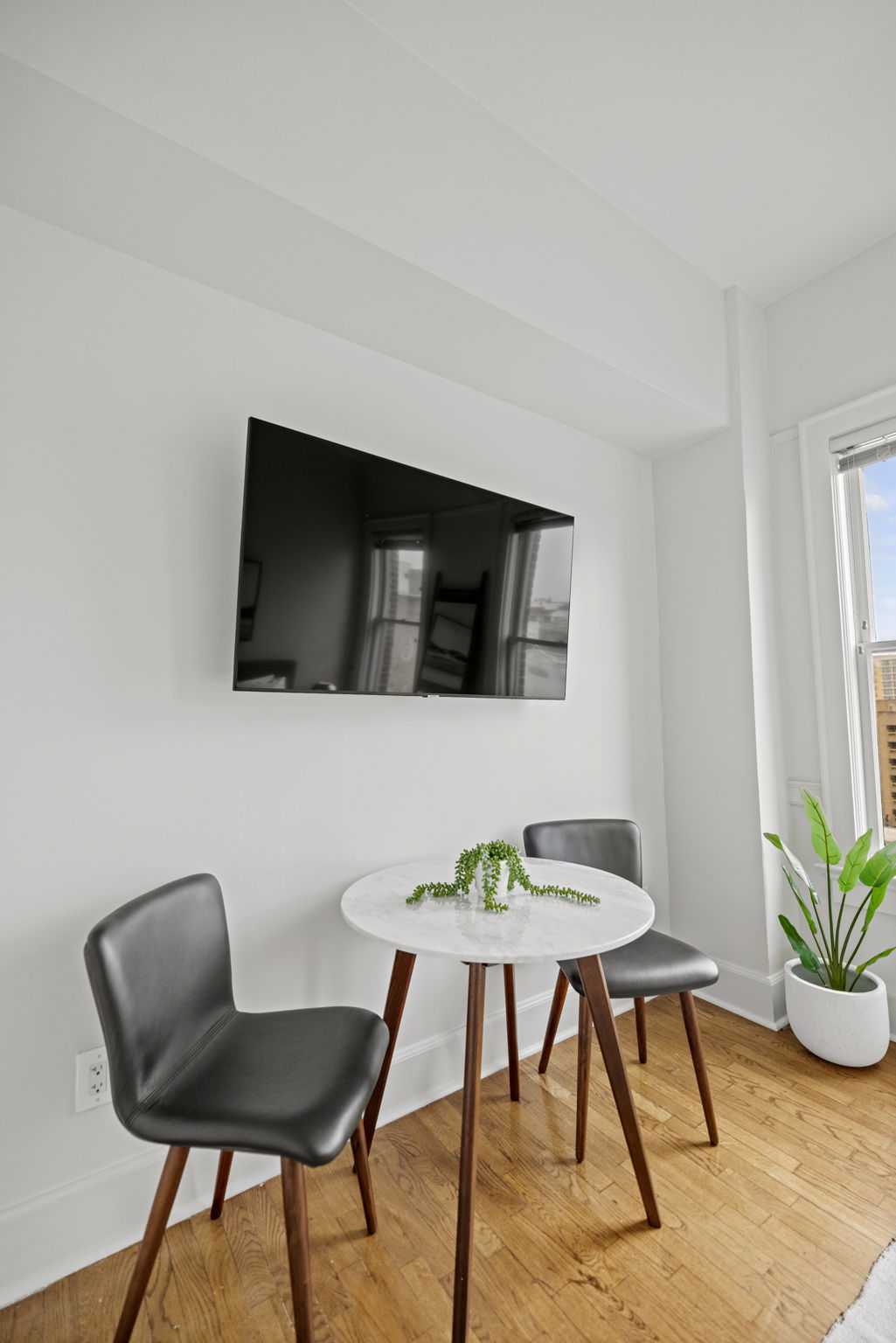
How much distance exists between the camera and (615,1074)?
1515mm

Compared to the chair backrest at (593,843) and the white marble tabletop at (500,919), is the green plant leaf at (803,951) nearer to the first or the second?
the chair backrest at (593,843)

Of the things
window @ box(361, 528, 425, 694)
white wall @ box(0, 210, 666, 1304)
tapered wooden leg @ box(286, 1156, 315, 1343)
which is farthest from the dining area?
window @ box(361, 528, 425, 694)

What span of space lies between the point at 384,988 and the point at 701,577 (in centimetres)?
212

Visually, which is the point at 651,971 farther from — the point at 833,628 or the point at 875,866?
the point at 833,628

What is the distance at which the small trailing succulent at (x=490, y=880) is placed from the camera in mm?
1675

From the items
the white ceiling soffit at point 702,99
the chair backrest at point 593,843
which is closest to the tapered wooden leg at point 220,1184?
the chair backrest at point 593,843

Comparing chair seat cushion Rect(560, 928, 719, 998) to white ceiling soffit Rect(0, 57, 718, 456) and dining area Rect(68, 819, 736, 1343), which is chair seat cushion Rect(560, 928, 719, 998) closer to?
dining area Rect(68, 819, 736, 1343)

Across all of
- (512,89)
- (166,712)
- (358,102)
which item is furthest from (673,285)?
(166,712)

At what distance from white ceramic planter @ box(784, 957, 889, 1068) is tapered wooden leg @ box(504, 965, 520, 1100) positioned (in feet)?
3.54

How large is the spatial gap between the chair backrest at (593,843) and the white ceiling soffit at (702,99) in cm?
228

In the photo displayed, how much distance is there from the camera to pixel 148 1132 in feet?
3.64

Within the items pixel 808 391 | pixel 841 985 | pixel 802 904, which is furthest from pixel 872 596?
Answer: pixel 841 985

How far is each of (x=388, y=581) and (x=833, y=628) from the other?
1.87 m

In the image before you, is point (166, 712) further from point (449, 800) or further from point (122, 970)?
point (449, 800)
